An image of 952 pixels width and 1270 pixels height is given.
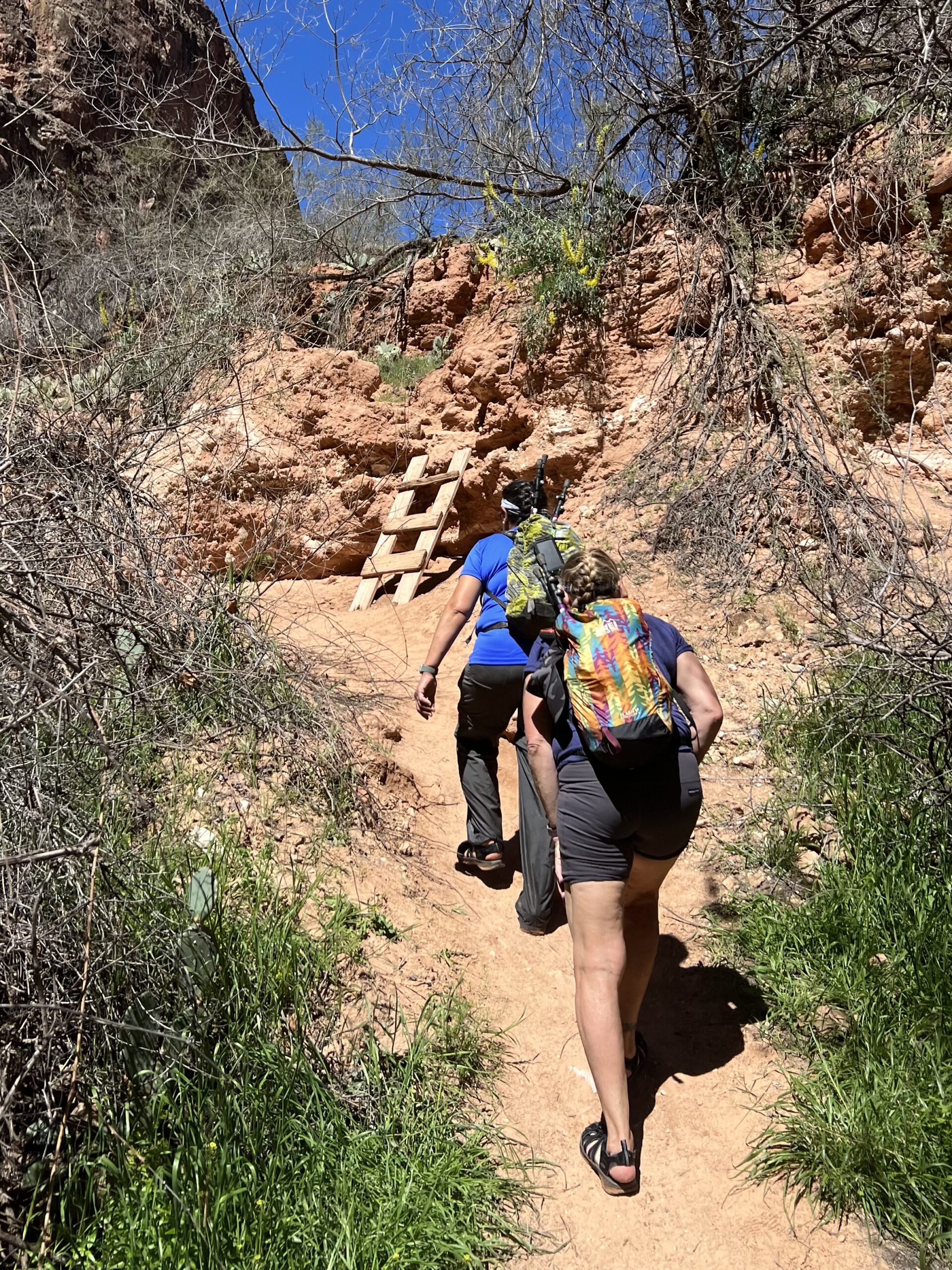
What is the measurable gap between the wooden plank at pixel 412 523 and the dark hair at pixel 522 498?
11.0 ft

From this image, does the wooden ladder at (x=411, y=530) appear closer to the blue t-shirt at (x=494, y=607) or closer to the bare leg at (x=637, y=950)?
the blue t-shirt at (x=494, y=607)

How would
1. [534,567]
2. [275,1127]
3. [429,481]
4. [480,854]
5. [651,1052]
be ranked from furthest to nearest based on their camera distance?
1. [429,481]
2. [480,854]
3. [534,567]
4. [651,1052]
5. [275,1127]

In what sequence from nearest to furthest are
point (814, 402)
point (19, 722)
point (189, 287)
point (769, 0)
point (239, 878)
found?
point (19, 722) < point (239, 878) < point (814, 402) < point (769, 0) < point (189, 287)

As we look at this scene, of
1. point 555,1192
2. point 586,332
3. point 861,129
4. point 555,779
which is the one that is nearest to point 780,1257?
point 555,1192

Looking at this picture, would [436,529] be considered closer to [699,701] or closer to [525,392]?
[525,392]

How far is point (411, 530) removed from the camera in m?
7.23

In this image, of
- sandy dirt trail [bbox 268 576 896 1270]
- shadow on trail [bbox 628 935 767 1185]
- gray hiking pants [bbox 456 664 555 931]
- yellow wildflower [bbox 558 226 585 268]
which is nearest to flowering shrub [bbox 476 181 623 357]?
yellow wildflower [bbox 558 226 585 268]

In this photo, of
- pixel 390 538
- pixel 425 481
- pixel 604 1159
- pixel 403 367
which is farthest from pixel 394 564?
pixel 604 1159

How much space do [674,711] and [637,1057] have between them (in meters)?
1.22

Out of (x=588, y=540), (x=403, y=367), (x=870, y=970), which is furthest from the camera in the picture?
(x=403, y=367)

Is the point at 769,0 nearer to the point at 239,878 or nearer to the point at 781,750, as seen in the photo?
the point at 781,750

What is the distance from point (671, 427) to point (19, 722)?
197 inches

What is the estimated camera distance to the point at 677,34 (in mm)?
6691

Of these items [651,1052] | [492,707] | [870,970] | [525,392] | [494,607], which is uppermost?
[525,392]
